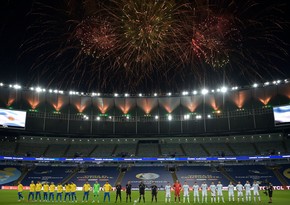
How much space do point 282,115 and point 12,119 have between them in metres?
56.2

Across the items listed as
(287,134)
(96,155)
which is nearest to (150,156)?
(96,155)

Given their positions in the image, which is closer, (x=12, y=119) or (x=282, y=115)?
(x=282, y=115)

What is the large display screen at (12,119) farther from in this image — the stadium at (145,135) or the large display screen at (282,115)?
the large display screen at (282,115)

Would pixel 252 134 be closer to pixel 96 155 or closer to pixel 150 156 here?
pixel 150 156

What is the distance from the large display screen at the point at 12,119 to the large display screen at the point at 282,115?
175ft

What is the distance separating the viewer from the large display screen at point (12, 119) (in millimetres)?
58781

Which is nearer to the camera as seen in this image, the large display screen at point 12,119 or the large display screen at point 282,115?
the large display screen at point 282,115

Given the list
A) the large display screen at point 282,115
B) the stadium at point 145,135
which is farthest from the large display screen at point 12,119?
the large display screen at point 282,115

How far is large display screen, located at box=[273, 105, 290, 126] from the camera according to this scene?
57.0 meters

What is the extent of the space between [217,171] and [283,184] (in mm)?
12802

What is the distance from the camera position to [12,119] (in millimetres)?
59688

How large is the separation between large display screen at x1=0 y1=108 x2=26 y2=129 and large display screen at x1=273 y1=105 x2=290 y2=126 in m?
53.3

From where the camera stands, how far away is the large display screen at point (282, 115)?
Answer: 56969 mm

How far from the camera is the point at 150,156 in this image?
63.4m
